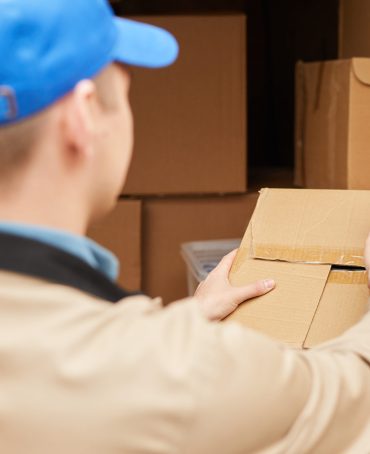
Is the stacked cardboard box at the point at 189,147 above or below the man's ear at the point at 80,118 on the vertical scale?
below

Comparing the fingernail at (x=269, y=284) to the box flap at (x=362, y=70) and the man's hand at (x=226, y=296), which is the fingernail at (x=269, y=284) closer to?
the man's hand at (x=226, y=296)

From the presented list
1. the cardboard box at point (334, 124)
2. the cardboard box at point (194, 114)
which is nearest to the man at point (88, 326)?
the cardboard box at point (334, 124)

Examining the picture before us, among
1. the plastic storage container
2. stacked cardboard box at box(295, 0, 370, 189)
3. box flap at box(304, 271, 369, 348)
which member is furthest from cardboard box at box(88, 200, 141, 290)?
box flap at box(304, 271, 369, 348)

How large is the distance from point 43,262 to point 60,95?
122mm

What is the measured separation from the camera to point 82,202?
624mm

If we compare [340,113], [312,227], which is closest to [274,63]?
[340,113]

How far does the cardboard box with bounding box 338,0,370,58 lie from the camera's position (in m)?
1.55

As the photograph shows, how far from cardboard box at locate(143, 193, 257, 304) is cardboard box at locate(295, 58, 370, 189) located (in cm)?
19

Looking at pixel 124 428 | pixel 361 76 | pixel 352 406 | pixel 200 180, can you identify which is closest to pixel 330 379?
pixel 352 406

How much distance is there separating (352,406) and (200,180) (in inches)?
46.1

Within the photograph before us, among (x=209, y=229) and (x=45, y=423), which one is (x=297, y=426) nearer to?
(x=45, y=423)

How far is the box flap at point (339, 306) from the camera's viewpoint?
0.92m

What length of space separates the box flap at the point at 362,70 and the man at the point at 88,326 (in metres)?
0.82

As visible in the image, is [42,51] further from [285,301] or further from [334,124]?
[334,124]
